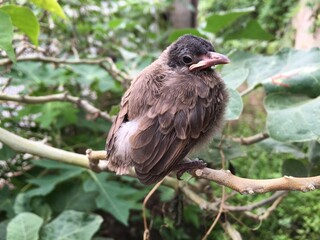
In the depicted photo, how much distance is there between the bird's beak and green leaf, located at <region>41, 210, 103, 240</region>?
24.8 inches

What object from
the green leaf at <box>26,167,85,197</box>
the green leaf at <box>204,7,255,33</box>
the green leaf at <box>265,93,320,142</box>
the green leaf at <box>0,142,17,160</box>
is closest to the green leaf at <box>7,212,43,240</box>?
the green leaf at <box>26,167,85,197</box>

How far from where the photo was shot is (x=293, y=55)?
1.54 m

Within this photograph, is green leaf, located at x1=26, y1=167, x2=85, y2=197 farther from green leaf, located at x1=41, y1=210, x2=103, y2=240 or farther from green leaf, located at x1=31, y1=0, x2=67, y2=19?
green leaf, located at x1=31, y1=0, x2=67, y2=19

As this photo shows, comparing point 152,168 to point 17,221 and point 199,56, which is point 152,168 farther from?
point 17,221

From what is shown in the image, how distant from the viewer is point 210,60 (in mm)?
1111

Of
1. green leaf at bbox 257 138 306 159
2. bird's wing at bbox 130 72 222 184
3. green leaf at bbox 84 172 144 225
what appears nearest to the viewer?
bird's wing at bbox 130 72 222 184

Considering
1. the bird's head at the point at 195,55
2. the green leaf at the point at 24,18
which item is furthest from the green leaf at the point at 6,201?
the bird's head at the point at 195,55

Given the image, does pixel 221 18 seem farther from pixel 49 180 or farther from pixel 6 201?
pixel 6 201

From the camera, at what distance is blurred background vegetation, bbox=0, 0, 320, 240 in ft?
4.49

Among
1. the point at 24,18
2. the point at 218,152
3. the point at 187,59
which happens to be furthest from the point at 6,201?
the point at 187,59

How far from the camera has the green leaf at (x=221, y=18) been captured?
173cm

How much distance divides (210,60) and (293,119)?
324 mm

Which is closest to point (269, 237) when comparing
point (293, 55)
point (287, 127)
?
point (287, 127)

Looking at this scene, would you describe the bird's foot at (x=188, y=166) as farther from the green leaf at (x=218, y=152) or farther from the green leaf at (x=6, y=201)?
the green leaf at (x=6, y=201)
